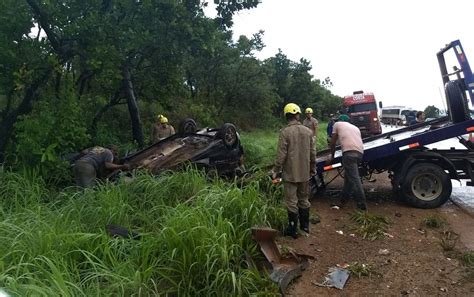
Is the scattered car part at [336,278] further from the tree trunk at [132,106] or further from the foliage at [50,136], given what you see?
the tree trunk at [132,106]

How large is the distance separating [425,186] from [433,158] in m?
0.51

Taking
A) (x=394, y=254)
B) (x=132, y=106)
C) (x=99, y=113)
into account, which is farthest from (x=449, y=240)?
(x=99, y=113)

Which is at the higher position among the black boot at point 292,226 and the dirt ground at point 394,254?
the black boot at point 292,226

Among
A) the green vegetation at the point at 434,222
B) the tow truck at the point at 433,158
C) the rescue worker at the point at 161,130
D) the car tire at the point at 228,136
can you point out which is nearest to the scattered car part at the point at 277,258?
the green vegetation at the point at 434,222

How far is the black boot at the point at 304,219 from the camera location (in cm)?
595

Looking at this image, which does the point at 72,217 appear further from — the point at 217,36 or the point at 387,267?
the point at 217,36

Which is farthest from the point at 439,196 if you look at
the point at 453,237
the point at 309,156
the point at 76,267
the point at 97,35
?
the point at 97,35

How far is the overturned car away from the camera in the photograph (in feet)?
25.4

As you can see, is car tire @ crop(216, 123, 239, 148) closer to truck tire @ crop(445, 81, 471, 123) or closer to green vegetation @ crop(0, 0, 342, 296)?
green vegetation @ crop(0, 0, 342, 296)

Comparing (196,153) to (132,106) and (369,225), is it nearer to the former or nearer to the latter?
(369,225)

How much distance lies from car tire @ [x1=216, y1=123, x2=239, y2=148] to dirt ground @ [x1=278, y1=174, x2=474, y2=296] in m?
2.05

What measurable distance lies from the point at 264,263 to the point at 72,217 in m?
2.18

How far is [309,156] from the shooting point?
5.84 metres

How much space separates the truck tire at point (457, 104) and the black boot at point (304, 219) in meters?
3.50
